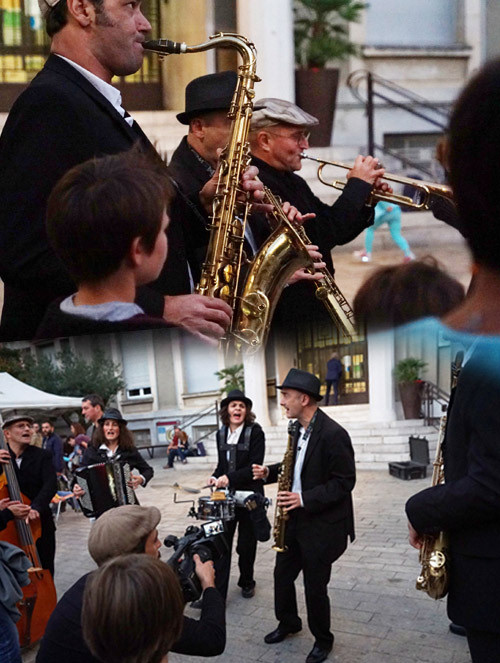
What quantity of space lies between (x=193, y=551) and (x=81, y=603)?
325 mm

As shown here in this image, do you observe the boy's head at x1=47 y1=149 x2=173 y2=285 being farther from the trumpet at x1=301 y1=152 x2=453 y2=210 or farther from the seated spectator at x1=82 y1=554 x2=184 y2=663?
the seated spectator at x1=82 y1=554 x2=184 y2=663

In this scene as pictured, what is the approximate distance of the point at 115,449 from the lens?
8.41 feet

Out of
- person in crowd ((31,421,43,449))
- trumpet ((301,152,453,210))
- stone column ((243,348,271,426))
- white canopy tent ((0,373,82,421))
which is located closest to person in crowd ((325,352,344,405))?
stone column ((243,348,271,426))

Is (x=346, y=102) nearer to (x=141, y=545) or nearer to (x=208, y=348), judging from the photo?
(x=208, y=348)

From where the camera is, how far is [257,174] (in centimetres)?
151

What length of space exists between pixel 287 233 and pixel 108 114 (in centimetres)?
41

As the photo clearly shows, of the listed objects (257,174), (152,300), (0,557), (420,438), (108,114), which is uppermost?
(108,114)

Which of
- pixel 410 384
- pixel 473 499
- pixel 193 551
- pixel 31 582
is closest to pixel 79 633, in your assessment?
pixel 193 551

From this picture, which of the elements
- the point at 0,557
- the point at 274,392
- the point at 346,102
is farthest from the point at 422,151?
the point at 0,557

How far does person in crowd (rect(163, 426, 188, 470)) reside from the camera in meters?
2.23

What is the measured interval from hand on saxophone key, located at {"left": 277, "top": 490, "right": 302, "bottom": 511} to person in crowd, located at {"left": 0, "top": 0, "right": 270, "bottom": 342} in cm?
124

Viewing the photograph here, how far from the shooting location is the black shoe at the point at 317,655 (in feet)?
7.85

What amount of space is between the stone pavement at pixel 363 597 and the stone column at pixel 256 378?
1.30ft

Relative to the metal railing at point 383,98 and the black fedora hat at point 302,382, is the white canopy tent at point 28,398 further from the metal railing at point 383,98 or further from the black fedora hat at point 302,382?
the metal railing at point 383,98
